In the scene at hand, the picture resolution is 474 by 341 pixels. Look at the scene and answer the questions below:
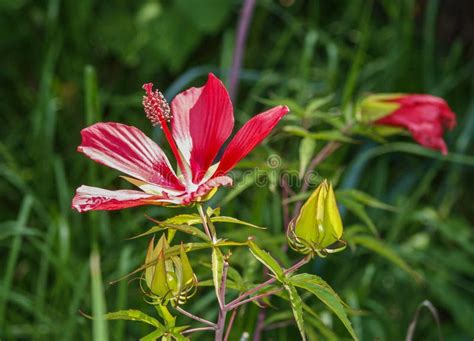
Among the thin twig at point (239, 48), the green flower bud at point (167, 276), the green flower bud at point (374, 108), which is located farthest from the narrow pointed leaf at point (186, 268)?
the thin twig at point (239, 48)

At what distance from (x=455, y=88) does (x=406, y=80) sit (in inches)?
5.0

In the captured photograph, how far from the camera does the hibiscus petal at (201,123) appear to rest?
79 cm

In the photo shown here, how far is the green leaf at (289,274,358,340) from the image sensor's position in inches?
28.1

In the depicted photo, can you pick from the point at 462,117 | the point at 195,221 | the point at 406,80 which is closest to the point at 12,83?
the point at 406,80

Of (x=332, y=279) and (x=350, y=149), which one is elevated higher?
(x=350, y=149)

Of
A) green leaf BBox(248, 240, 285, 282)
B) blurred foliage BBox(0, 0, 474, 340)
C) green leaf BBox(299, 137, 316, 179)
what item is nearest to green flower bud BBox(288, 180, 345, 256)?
green leaf BBox(248, 240, 285, 282)

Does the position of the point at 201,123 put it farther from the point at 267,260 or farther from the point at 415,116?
the point at 415,116

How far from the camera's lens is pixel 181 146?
0.83 metres

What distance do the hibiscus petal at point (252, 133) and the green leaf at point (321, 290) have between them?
12 cm

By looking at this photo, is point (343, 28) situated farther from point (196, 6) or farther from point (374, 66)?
point (196, 6)

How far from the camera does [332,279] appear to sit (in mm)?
1525

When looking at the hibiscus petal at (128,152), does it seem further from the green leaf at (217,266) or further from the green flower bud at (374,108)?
the green flower bud at (374,108)

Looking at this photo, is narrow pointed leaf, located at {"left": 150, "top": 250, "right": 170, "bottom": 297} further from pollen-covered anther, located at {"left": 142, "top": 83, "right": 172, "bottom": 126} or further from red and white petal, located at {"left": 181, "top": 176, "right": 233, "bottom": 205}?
pollen-covered anther, located at {"left": 142, "top": 83, "right": 172, "bottom": 126}

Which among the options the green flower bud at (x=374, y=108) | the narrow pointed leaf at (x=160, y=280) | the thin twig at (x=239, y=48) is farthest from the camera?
the thin twig at (x=239, y=48)
